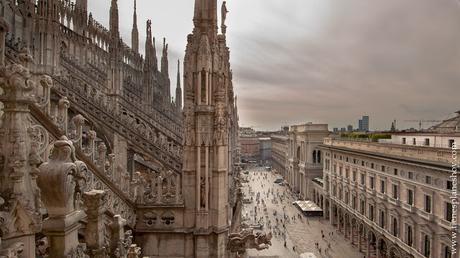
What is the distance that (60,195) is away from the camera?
125 inches

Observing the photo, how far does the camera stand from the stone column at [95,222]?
3.54 metres

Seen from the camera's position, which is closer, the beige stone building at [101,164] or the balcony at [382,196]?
the beige stone building at [101,164]

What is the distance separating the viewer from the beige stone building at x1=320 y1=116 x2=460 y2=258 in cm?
2573

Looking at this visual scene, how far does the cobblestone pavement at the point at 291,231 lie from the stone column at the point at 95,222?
30.3 m

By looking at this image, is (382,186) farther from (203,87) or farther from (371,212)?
(203,87)

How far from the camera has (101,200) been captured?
3.61 meters

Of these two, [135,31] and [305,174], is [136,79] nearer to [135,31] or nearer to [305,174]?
[135,31]

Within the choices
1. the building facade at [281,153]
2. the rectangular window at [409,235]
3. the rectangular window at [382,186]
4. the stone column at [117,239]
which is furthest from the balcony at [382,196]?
the building facade at [281,153]

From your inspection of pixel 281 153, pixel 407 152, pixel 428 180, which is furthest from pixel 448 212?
pixel 281 153

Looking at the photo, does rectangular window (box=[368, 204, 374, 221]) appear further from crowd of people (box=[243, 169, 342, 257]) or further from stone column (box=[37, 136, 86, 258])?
stone column (box=[37, 136, 86, 258])

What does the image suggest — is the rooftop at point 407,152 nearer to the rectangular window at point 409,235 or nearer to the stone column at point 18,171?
the rectangular window at point 409,235

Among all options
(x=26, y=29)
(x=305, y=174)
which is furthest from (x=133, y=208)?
(x=305, y=174)

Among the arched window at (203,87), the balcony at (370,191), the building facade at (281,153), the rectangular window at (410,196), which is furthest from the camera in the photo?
A: the building facade at (281,153)

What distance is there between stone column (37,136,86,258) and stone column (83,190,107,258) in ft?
0.63
